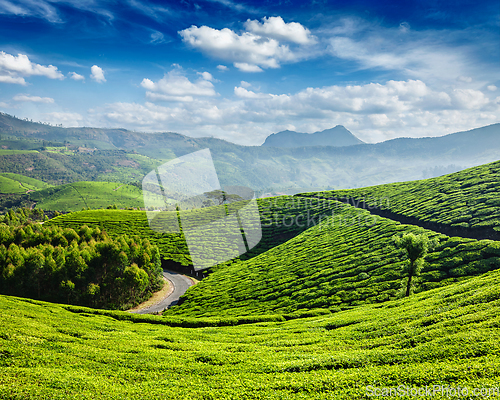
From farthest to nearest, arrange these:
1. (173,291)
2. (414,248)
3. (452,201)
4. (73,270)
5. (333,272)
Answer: (173,291) < (452,201) < (73,270) < (333,272) < (414,248)

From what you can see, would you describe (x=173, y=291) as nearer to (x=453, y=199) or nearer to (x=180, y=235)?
(x=180, y=235)

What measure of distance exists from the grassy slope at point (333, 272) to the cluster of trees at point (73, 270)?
472 inches

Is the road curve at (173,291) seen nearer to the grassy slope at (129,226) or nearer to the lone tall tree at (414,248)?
the grassy slope at (129,226)

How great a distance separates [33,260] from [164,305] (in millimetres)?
25796

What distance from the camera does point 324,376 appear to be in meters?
13.8

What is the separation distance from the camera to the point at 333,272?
4531 centimetres

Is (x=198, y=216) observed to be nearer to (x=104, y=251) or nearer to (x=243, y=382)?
(x=104, y=251)

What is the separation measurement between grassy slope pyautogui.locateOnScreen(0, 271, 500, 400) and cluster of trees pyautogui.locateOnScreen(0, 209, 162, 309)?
29.5m

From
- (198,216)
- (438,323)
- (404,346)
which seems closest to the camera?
(404,346)

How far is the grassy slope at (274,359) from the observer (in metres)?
12.5

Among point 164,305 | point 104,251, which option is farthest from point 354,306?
point 104,251

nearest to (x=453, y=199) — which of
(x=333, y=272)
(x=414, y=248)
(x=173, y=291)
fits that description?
(x=333, y=272)
